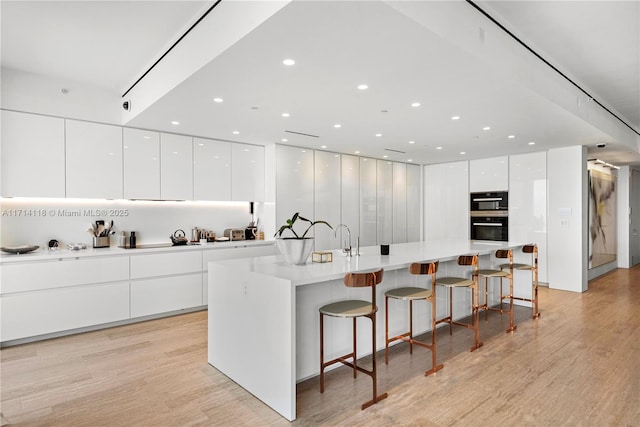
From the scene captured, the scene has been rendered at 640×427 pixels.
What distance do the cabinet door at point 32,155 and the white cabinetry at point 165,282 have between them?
128 cm

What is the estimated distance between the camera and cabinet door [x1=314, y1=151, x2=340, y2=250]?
258 inches

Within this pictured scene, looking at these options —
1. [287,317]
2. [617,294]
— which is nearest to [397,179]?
[617,294]

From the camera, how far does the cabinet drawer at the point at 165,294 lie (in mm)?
4598

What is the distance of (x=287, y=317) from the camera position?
2.47 m

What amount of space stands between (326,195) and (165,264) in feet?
9.81

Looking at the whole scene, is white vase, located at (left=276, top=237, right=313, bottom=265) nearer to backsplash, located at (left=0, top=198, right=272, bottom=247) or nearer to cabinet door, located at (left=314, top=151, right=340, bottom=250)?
backsplash, located at (left=0, top=198, right=272, bottom=247)

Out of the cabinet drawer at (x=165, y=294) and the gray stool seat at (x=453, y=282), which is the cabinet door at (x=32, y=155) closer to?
the cabinet drawer at (x=165, y=294)

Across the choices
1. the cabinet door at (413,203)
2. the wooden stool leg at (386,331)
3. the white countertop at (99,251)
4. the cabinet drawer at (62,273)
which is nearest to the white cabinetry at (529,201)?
the cabinet door at (413,203)

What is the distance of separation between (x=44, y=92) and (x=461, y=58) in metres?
4.43

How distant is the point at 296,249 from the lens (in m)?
3.10

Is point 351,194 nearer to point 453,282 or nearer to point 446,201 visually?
point 446,201

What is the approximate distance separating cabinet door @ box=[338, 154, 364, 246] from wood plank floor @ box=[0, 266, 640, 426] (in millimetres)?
3205

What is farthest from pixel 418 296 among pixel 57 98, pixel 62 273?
pixel 57 98

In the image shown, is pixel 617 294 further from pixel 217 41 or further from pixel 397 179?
pixel 217 41
